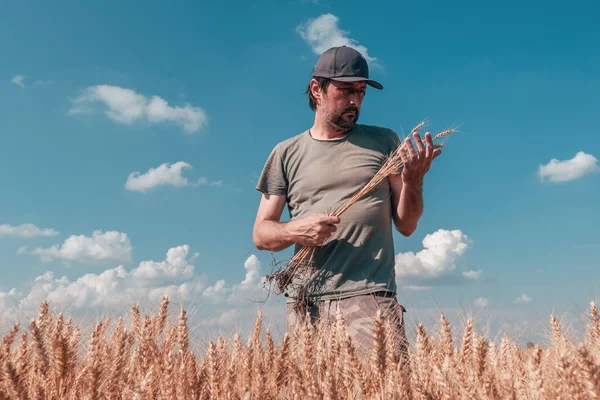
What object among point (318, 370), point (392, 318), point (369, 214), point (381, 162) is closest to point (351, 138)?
point (381, 162)

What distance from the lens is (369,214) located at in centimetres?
331

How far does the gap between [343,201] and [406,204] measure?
406 mm

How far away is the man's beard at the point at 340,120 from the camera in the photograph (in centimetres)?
352

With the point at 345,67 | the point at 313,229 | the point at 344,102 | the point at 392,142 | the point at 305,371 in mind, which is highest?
the point at 345,67

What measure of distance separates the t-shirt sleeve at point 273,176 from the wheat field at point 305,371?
1088 mm

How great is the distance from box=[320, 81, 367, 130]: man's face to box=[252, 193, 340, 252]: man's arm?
700 mm

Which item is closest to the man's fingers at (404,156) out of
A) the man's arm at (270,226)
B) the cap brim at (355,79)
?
the cap brim at (355,79)

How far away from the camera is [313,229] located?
314cm

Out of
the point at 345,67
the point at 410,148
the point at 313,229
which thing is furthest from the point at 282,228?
the point at 345,67

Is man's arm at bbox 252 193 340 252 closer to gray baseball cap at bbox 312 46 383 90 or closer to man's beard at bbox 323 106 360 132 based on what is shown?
man's beard at bbox 323 106 360 132

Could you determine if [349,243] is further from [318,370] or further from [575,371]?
[575,371]

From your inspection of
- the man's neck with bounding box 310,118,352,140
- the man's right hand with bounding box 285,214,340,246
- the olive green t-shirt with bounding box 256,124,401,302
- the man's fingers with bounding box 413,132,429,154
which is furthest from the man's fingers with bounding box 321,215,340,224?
the man's neck with bounding box 310,118,352,140

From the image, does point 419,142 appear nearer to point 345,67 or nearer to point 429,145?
point 429,145

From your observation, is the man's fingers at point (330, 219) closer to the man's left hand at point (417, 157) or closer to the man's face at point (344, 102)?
the man's left hand at point (417, 157)
